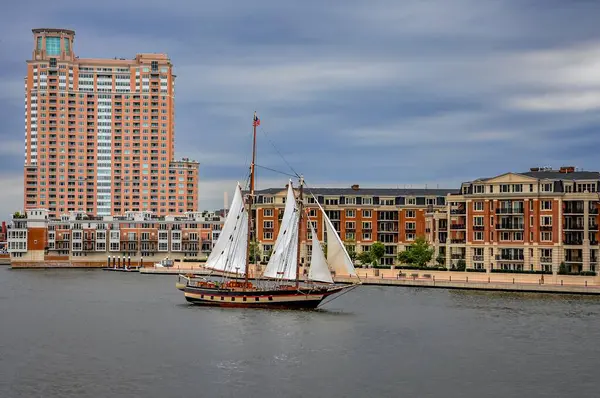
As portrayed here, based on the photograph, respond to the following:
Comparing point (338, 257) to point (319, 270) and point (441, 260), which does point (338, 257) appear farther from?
point (441, 260)

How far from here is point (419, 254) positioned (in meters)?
139

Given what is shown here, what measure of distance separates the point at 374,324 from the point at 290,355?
17708 millimetres

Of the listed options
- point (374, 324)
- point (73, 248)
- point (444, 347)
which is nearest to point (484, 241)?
point (374, 324)

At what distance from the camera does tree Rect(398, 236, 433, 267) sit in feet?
455

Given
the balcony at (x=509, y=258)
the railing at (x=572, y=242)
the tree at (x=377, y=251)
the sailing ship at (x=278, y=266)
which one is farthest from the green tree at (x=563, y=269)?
the tree at (x=377, y=251)

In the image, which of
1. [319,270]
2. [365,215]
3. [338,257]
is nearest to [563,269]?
[319,270]

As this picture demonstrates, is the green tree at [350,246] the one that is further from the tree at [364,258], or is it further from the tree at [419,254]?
the tree at [419,254]

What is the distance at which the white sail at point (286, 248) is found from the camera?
96062mm

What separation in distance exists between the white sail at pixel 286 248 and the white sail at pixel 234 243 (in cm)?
536

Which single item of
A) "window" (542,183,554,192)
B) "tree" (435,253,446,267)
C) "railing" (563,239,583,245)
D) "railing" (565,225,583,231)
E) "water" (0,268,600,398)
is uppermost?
"window" (542,183,554,192)

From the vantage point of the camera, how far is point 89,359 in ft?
201

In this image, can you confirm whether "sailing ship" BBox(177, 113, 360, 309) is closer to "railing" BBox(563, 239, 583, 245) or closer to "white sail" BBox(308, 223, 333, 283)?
"white sail" BBox(308, 223, 333, 283)

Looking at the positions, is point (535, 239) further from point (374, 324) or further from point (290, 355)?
point (290, 355)

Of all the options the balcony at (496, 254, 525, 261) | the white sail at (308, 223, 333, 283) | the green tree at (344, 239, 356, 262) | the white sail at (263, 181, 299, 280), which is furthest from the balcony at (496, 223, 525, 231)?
the white sail at (308, 223, 333, 283)
